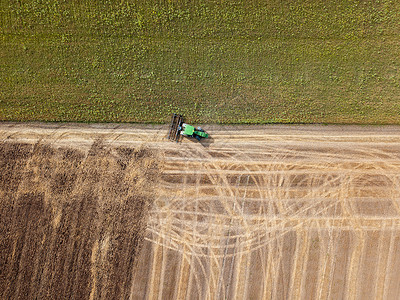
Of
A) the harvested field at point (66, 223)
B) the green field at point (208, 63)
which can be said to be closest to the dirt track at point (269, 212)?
the harvested field at point (66, 223)

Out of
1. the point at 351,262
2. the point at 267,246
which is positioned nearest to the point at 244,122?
the point at 267,246

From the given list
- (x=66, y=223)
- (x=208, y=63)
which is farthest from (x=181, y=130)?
(x=66, y=223)

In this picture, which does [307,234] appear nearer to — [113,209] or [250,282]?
[250,282]

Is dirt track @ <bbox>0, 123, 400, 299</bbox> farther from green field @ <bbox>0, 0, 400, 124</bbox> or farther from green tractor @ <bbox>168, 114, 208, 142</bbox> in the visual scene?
green field @ <bbox>0, 0, 400, 124</bbox>

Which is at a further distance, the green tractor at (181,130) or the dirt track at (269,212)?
the dirt track at (269,212)

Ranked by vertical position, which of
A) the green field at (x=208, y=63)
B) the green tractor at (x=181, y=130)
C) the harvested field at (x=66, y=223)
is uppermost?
the green field at (x=208, y=63)

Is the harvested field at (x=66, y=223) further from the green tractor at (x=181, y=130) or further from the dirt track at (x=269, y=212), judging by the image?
the green tractor at (x=181, y=130)
